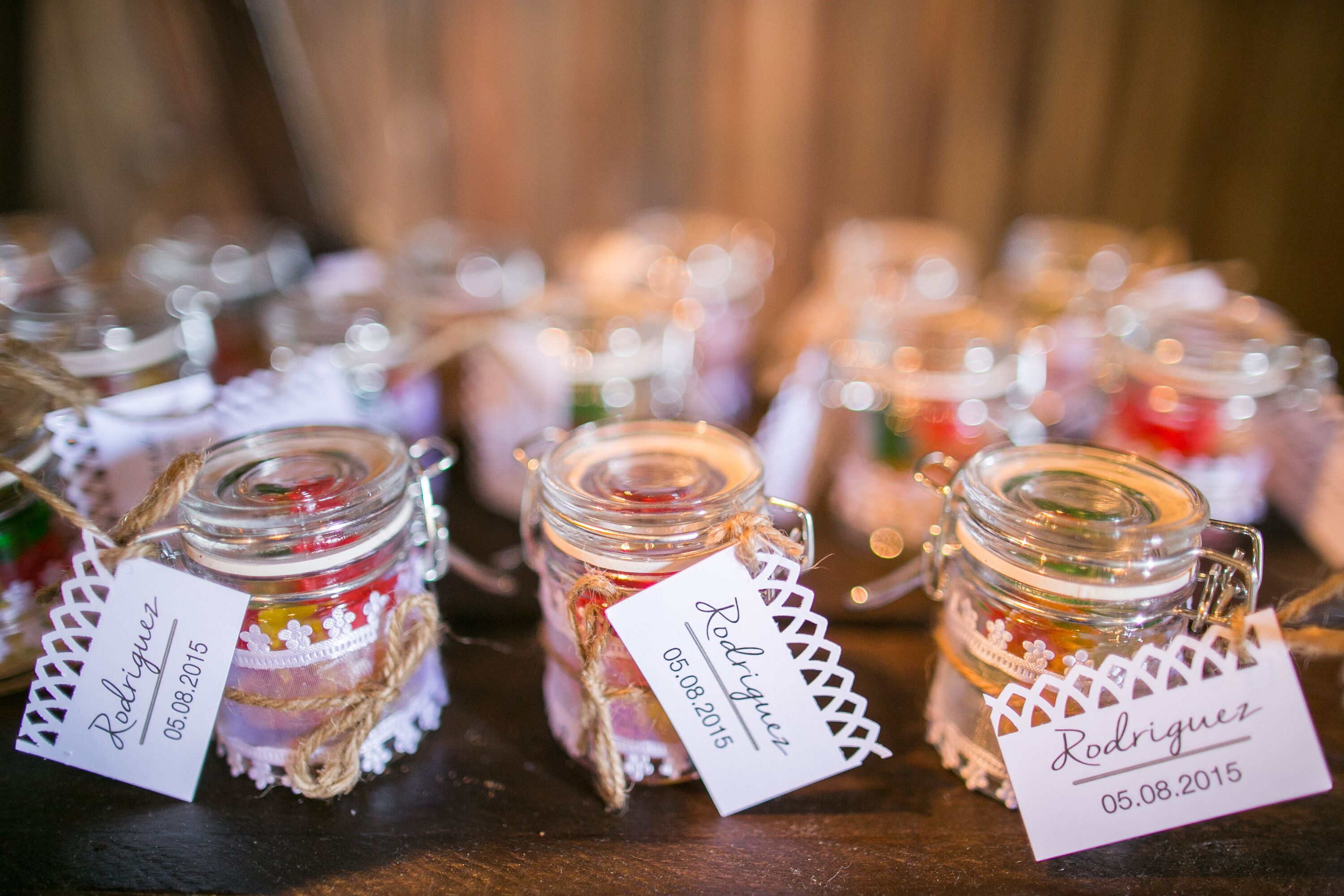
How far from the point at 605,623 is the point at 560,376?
1.57 ft

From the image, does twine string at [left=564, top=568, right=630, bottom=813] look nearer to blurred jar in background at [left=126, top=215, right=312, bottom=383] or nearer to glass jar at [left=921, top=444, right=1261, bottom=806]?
glass jar at [left=921, top=444, right=1261, bottom=806]

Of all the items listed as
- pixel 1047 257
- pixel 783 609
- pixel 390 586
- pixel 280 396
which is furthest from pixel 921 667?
pixel 1047 257

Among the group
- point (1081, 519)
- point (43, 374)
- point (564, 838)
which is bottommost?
point (564, 838)

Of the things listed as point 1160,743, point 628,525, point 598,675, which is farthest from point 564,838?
point 1160,743

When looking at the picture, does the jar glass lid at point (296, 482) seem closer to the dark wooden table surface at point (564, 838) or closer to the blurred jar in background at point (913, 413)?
the dark wooden table surface at point (564, 838)

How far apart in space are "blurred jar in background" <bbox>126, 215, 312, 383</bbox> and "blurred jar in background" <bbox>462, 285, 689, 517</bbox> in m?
0.35

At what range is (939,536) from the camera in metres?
0.72

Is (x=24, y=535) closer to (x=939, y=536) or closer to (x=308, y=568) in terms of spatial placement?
(x=308, y=568)

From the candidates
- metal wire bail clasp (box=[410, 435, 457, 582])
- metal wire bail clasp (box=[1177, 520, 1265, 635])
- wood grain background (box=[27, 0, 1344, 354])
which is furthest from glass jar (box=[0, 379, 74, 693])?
metal wire bail clasp (box=[1177, 520, 1265, 635])

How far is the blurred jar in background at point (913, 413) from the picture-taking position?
1.01 metres

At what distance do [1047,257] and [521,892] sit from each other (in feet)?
4.06

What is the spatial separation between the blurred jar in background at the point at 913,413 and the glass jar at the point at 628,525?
1.07ft

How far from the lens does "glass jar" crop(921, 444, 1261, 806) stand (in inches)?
24.1

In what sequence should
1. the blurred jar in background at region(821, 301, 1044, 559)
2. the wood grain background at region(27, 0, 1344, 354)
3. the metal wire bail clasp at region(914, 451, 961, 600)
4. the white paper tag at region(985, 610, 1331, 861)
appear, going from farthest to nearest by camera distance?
the wood grain background at region(27, 0, 1344, 354) → the blurred jar in background at region(821, 301, 1044, 559) → the metal wire bail clasp at region(914, 451, 961, 600) → the white paper tag at region(985, 610, 1331, 861)
